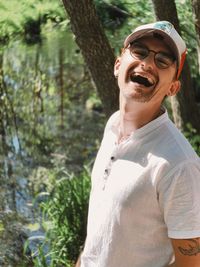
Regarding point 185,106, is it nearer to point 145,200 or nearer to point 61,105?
point 145,200

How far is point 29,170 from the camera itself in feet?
22.7

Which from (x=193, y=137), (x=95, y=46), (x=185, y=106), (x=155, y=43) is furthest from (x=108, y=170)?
(x=185, y=106)

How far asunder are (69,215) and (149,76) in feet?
8.82

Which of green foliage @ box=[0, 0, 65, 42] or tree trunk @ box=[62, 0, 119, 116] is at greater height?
tree trunk @ box=[62, 0, 119, 116]

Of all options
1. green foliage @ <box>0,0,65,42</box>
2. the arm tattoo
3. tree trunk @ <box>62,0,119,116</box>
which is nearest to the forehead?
the arm tattoo

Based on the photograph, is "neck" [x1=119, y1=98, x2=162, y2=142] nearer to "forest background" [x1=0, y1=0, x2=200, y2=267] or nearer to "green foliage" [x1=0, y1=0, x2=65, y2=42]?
"forest background" [x1=0, y1=0, x2=200, y2=267]

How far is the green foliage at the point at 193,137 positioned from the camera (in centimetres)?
494

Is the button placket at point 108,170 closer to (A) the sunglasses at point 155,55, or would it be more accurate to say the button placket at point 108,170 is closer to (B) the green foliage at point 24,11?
(A) the sunglasses at point 155,55

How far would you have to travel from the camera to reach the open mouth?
1.62 m

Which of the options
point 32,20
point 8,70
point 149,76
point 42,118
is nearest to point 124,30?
point 42,118

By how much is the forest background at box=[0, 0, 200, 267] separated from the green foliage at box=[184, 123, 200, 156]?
0.01m

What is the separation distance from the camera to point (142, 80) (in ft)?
5.39

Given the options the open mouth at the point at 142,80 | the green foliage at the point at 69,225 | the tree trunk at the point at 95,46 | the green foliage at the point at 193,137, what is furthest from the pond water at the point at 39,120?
the open mouth at the point at 142,80

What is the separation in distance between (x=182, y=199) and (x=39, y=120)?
7.73 m
